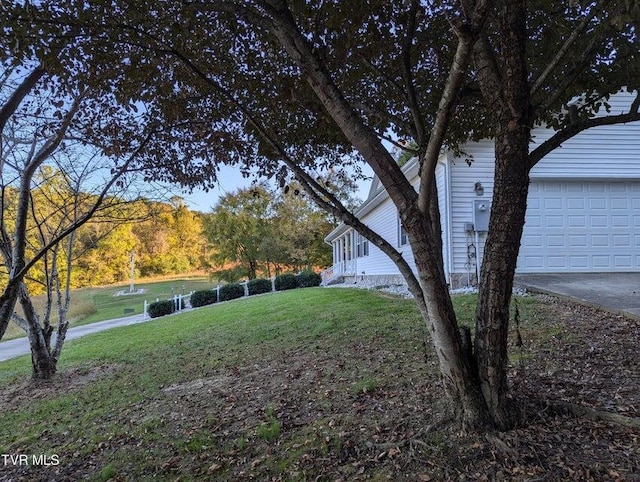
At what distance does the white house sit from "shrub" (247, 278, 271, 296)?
14096 mm

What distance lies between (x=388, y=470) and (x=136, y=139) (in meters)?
4.38

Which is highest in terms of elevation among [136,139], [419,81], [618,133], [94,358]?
[618,133]

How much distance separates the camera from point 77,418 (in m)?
4.72

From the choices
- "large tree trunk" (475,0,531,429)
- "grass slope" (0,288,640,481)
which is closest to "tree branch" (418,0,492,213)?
"large tree trunk" (475,0,531,429)

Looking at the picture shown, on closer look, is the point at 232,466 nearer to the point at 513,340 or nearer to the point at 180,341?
the point at 513,340

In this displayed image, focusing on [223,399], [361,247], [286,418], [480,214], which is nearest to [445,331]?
[286,418]

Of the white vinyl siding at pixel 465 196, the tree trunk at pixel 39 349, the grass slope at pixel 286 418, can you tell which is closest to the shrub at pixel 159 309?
the grass slope at pixel 286 418

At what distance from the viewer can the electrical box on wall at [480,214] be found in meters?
9.81

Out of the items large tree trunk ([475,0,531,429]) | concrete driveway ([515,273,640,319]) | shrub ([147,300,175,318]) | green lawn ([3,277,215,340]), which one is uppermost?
large tree trunk ([475,0,531,429])

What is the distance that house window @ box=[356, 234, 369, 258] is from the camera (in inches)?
694

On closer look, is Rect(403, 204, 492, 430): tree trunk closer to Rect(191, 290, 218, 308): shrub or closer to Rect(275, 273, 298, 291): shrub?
Rect(191, 290, 218, 308): shrub

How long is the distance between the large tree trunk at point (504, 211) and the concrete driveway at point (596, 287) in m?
4.20

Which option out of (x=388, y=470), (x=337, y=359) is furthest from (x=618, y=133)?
(x=388, y=470)

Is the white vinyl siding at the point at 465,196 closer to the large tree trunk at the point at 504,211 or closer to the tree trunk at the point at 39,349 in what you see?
the large tree trunk at the point at 504,211
